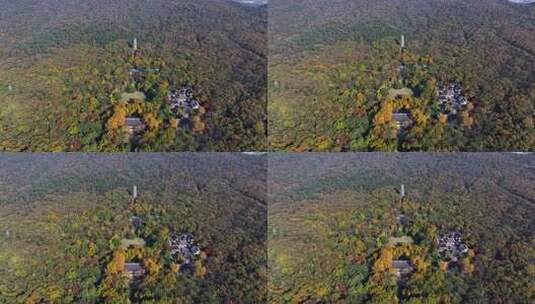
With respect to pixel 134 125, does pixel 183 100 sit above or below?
above

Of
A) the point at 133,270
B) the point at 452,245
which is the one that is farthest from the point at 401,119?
the point at 133,270

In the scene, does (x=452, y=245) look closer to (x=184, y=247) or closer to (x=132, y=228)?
(x=184, y=247)

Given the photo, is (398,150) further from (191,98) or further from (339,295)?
(191,98)

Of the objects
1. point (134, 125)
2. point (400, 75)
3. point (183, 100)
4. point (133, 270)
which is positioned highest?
point (400, 75)

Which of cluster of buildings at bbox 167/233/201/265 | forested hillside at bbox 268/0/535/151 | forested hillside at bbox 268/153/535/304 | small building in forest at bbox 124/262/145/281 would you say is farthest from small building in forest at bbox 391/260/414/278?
small building in forest at bbox 124/262/145/281

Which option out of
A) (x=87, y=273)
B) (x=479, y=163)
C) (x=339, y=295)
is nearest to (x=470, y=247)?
(x=479, y=163)

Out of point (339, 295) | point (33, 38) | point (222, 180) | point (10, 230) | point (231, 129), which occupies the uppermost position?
point (33, 38)
